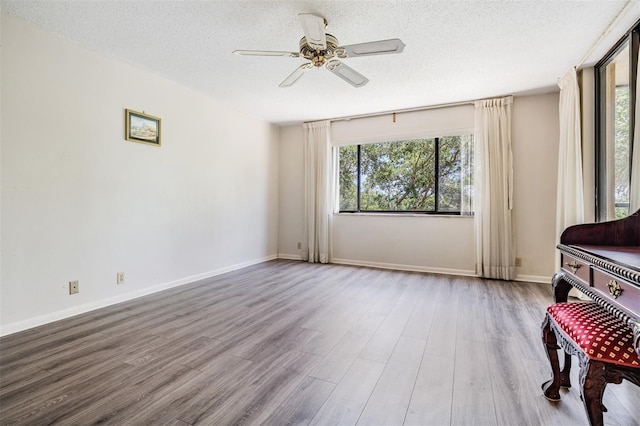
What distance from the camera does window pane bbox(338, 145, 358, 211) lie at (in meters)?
5.27

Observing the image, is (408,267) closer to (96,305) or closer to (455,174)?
(455,174)

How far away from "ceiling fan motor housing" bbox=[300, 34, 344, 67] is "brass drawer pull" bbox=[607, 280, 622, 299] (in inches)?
85.1

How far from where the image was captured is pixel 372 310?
288 cm

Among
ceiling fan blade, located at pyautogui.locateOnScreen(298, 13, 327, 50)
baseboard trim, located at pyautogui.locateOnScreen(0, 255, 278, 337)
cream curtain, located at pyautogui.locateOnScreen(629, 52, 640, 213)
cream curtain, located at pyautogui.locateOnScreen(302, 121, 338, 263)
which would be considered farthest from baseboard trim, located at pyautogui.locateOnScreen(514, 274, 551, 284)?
baseboard trim, located at pyautogui.locateOnScreen(0, 255, 278, 337)

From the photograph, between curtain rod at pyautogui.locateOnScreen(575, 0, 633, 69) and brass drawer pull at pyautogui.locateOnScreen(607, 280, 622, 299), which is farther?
curtain rod at pyautogui.locateOnScreen(575, 0, 633, 69)

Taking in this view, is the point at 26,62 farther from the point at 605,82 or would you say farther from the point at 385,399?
the point at 605,82

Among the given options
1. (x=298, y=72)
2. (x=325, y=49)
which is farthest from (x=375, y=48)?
(x=298, y=72)

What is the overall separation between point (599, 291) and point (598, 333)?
0.19 metres

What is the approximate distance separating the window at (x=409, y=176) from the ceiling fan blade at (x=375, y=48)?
2675 millimetres

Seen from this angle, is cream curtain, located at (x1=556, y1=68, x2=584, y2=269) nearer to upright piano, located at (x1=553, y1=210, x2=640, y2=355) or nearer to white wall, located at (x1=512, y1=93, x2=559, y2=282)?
white wall, located at (x1=512, y1=93, x2=559, y2=282)

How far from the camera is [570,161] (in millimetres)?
3203

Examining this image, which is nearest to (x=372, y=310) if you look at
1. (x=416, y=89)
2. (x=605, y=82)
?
(x=416, y=89)

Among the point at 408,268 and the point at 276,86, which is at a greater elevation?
the point at 276,86

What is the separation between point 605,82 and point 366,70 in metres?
2.40
